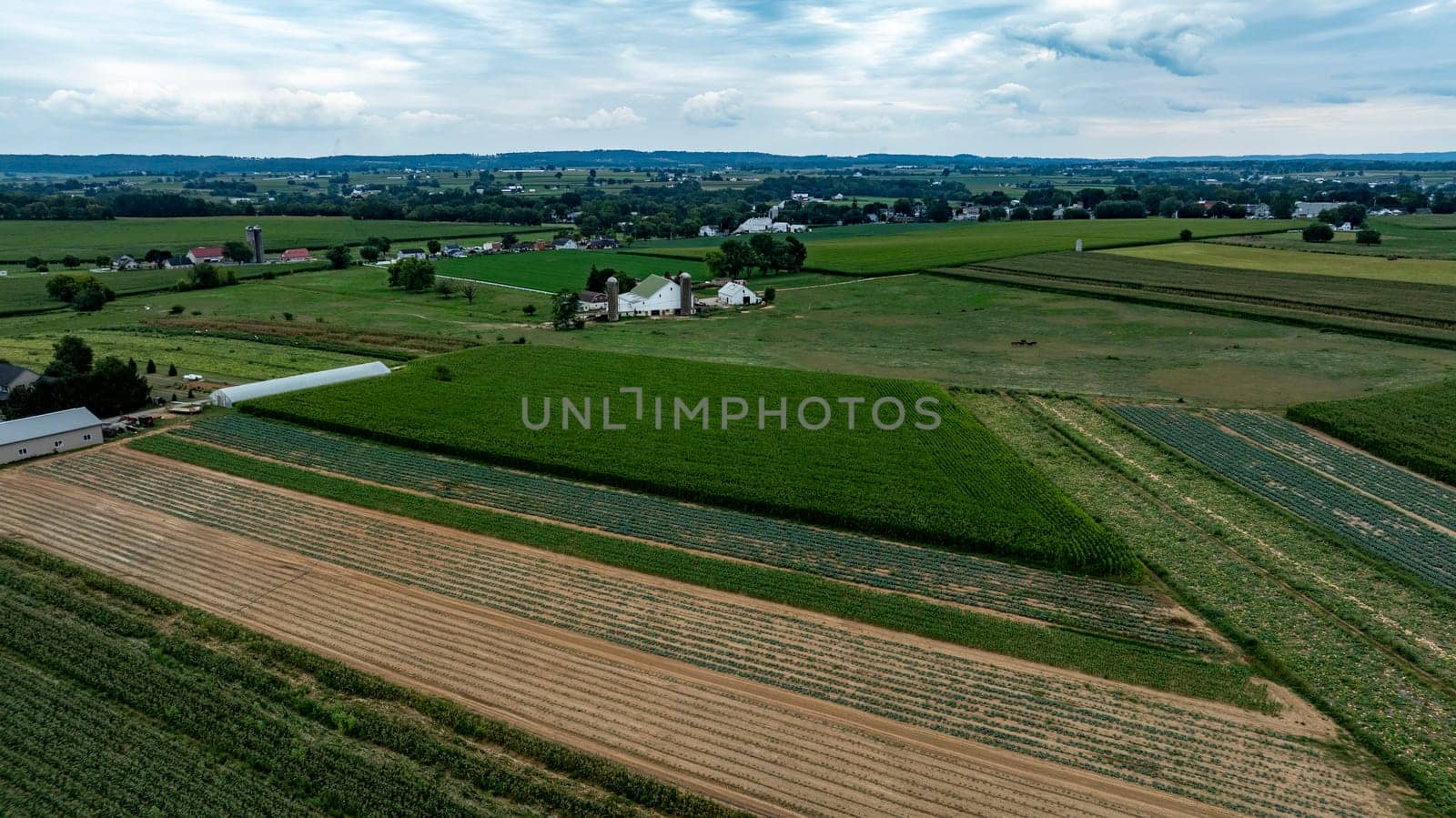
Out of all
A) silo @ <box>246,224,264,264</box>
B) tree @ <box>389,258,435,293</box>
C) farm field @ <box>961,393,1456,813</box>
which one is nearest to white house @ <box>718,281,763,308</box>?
tree @ <box>389,258,435,293</box>

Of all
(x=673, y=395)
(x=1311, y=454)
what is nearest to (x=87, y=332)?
(x=673, y=395)

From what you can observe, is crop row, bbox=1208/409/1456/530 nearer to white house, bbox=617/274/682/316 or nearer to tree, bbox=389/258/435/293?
white house, bbox=617/274/682/316

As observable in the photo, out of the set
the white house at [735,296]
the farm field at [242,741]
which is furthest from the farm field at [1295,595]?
the white house at [735,296]

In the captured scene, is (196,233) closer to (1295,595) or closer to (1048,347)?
(1048,347)

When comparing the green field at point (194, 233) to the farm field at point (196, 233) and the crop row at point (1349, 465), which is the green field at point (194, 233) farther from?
the crop row at point (1349, 465)

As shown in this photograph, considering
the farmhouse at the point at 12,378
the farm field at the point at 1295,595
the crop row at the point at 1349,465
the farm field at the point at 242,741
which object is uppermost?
the farmhouse at the point at 12,378

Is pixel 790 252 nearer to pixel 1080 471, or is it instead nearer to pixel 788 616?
pixel 1080 471

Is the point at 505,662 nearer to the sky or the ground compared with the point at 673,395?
nearer to the ground
